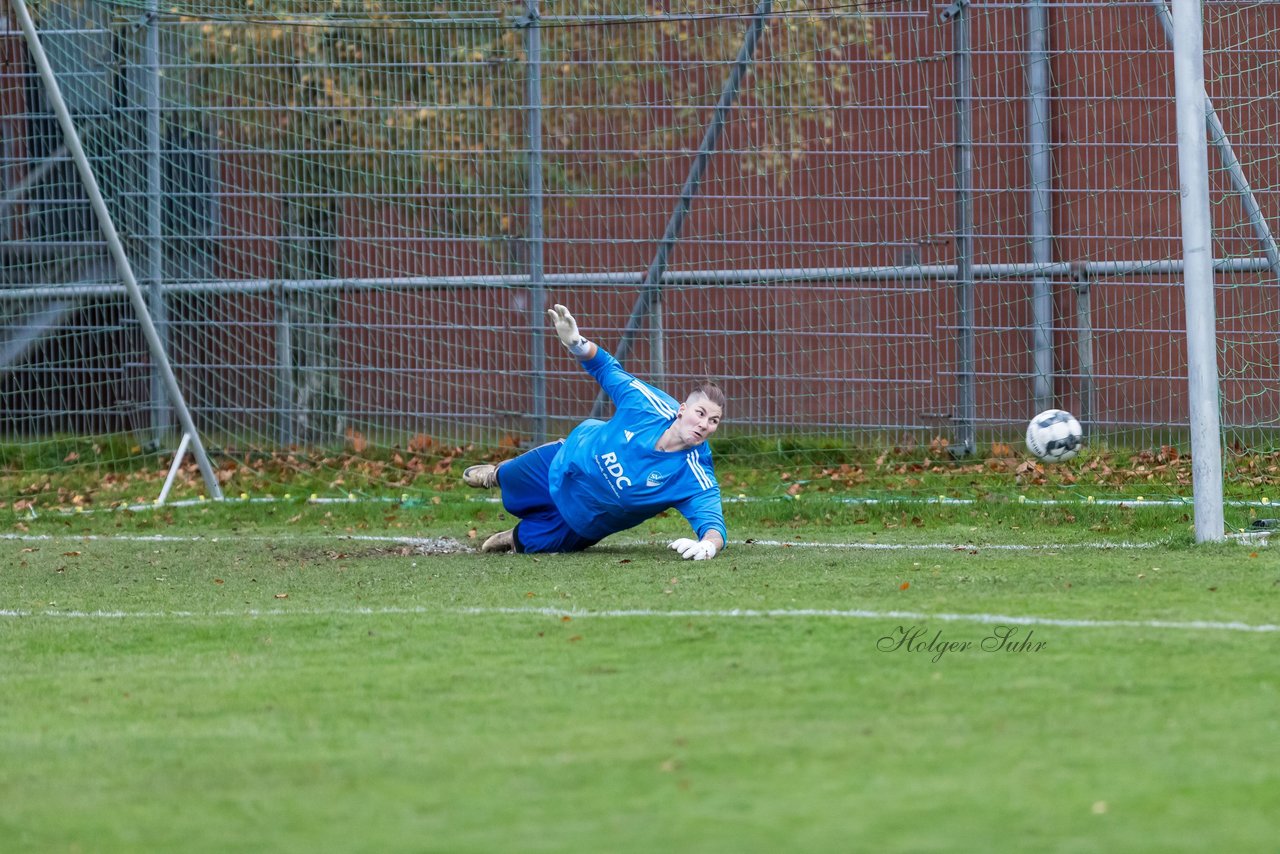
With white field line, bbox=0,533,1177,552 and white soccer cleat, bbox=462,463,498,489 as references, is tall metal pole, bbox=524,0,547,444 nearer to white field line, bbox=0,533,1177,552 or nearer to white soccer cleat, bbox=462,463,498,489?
white field line, bbox=0,533,1177,552

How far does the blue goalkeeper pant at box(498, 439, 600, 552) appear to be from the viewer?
8359 millimetres

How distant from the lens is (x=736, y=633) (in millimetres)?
5598

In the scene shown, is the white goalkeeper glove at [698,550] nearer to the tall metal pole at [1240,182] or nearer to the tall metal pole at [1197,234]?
the tall metal pole at [1197,234]

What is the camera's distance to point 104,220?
10188mm

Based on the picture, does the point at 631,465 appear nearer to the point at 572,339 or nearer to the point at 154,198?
the point at 572,339

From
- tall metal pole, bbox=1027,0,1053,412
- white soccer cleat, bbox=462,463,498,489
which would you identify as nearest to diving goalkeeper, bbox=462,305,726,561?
white soccer cleat, bbox=462,463,498,489

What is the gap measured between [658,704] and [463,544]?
4450 millimetres

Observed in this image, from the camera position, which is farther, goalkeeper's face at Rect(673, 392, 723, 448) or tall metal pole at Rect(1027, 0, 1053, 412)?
tall metal pole at Rect(1027, 0, 1053, 412)

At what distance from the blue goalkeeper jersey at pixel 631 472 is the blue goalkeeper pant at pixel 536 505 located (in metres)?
0.18

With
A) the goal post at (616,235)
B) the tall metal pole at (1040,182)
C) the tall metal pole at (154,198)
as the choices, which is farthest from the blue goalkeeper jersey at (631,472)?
the tall metal pole at (154,198)

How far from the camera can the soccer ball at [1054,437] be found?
27.3 ft

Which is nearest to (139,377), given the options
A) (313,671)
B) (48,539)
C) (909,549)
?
(48,539)
